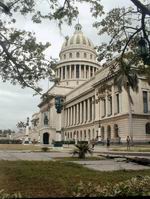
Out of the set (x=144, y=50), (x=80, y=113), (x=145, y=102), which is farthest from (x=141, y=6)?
(x=80, y=113)

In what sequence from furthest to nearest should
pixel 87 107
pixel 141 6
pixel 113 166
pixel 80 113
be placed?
pixel 80 113 < pixel 87 107 < pixel 113 166 < pixel 141 6

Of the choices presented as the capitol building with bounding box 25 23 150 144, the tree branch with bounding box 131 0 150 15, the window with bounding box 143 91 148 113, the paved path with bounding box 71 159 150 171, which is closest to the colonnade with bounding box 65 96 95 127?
the capitol building with bounding box 25 23 150 144

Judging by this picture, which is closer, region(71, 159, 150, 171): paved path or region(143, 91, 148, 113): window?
region(71, 159, 150, 171): paved path

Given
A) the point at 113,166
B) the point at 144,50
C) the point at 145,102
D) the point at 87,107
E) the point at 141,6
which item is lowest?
the point at 113,166

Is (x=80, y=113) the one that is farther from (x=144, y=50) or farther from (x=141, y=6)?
(x=141, y=6)

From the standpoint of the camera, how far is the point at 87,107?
88500 millimetres

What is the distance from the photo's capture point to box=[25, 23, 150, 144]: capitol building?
5900 cm

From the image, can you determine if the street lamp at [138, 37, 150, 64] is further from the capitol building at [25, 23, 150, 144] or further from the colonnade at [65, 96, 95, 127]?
the colonnade at [65, 96, 95, 127]

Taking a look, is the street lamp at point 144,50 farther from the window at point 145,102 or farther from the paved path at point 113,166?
the window at point 145,102

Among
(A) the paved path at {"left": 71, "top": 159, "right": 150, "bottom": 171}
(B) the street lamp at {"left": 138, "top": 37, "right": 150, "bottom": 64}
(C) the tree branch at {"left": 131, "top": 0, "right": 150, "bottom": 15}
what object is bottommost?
(A) the paved path at {"left": 71, "top": 159, "right": 150, "bottom": 171}

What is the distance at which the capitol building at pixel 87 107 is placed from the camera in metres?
59.0

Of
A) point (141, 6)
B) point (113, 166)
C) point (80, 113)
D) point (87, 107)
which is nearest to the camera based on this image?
point (141, 6)

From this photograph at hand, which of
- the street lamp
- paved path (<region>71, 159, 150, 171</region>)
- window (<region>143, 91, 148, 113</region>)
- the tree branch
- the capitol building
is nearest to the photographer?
the tree branch

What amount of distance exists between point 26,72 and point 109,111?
57611mm
